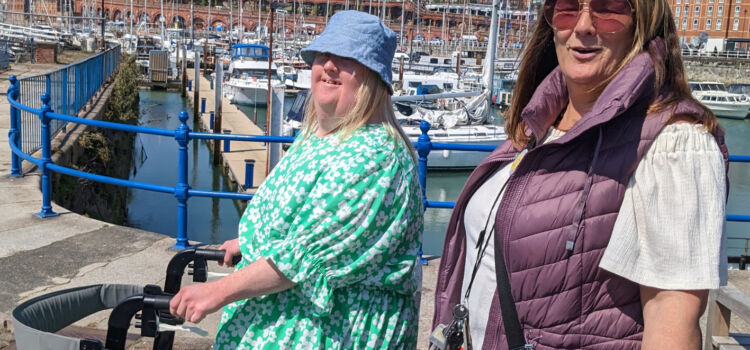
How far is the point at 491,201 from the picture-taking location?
1.96m

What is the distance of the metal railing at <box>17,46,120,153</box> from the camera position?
32.6 ft

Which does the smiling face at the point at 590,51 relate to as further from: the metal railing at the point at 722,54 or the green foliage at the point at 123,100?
the metal railing at the point at 722,54

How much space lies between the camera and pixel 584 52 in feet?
5.83

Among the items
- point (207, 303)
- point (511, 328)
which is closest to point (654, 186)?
point (511, 328)

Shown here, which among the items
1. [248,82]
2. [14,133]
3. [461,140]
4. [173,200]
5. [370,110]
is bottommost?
[173,200]

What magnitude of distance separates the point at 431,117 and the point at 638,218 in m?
27.0

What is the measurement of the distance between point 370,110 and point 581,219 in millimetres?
947

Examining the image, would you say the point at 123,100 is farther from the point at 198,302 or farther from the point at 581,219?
the point at 581,219

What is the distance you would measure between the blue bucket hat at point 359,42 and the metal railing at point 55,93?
20.4 feet

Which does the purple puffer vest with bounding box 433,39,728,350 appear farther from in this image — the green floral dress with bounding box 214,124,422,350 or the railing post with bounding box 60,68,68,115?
the railing post with bounding box 60,68,68,115

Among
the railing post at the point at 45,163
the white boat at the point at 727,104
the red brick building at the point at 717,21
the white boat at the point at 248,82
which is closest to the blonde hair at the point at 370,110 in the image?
the railing post at the point at 45,163

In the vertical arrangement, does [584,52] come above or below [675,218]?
above

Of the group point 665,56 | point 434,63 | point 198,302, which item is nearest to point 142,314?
point 198,302

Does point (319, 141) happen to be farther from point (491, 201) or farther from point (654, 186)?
point (654, 186)
